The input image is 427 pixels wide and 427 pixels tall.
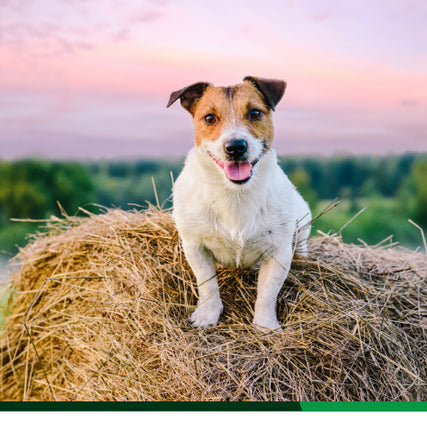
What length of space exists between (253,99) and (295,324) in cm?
116

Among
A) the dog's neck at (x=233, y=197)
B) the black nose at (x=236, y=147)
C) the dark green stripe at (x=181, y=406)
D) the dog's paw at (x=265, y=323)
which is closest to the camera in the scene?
the black nose at (x=236, y=147)

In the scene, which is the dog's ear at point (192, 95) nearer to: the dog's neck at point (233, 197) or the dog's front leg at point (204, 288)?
the dog's neck at point (233, 197)

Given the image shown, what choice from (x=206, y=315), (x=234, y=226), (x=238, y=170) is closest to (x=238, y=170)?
(x=238, y=170)

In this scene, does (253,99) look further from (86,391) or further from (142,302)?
(86,391)

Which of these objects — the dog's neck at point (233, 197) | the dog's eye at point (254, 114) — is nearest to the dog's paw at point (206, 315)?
the dog's neck at point (233, 197)

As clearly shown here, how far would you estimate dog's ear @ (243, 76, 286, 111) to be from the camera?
232 centimetres

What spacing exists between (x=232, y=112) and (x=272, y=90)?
0.24 metres

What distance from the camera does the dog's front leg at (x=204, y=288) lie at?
2.58 meters

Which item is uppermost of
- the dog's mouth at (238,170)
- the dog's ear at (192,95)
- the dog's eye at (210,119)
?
the dog's ear at (192,95)

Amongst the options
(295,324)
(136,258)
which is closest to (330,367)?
(295,324)

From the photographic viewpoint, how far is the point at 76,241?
3154 millimetres

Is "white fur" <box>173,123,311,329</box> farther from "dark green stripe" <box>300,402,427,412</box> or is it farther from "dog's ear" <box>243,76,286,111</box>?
"dark green stripe" <box>300,402,427,412</box>

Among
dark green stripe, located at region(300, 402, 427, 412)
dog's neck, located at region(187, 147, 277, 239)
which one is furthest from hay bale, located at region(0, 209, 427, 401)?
dog's neck, located at region(187, 147, 277, 239)

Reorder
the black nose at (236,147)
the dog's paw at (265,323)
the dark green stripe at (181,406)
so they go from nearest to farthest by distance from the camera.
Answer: the black nose at (236,147) → the dark green stripe at (181,406) → the dog's paw at (265,323)
